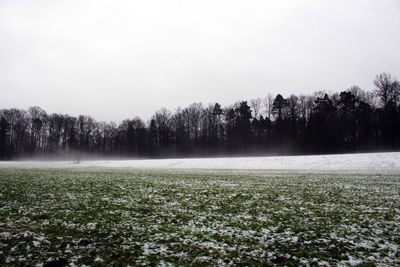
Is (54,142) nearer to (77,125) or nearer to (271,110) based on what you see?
(77,125)

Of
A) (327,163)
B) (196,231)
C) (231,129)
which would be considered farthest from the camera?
(231,129)

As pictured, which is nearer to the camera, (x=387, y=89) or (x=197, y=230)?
(x=197, y=230)

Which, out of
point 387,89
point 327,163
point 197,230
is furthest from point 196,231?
point 387,89

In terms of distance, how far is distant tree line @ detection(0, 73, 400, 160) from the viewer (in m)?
62.7

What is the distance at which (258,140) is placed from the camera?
7569 centimetres

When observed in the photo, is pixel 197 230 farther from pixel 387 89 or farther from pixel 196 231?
pixel 387 89

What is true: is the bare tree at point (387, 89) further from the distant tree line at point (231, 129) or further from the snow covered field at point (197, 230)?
the snow covered field at point (197, 230)

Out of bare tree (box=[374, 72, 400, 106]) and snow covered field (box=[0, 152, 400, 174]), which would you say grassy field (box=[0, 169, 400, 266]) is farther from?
bare tree (box=[374, 72, 400, 106])

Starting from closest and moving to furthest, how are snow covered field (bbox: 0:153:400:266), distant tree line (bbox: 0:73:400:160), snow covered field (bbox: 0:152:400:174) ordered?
snow covered field (bbox: 0:153:400:266) < snow covered field (bbox: 0:152:400:174) < distant tree line (bbox: 0:73:400:160)

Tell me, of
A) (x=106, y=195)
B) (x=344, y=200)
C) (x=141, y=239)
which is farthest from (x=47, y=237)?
(x=344, y=200)

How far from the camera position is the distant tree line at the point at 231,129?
206 ft

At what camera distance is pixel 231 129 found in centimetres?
8131

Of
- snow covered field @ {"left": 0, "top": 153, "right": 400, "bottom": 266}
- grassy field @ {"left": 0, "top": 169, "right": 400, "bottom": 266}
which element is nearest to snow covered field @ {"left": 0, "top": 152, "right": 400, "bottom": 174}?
snow covered field @ {"left": 0, "top": 153, "right": 400, "bottom": 266}

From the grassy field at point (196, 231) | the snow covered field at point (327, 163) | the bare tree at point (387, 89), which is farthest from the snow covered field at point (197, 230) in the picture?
the bare tree at point (387, 89)
